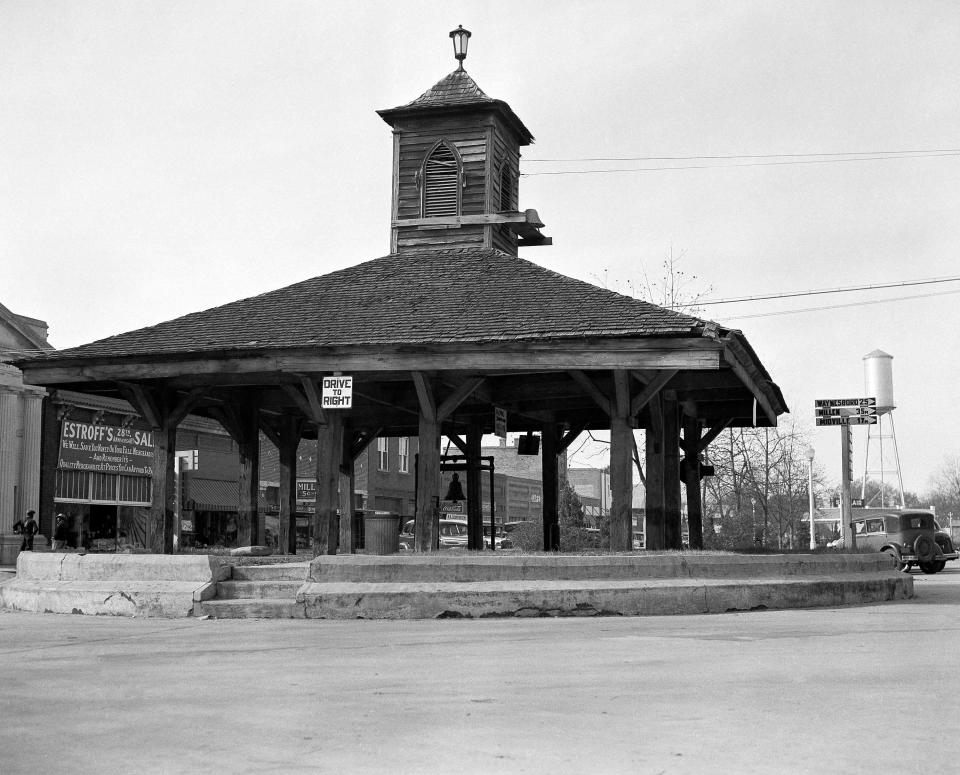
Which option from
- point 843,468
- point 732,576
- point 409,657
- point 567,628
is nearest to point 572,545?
point 843,468

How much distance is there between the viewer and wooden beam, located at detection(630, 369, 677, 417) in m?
14.7

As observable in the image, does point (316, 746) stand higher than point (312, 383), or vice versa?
point (312, 383)

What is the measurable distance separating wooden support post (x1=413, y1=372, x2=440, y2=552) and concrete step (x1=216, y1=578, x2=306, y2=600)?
2.17 meters

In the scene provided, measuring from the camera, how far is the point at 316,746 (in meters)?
5.52

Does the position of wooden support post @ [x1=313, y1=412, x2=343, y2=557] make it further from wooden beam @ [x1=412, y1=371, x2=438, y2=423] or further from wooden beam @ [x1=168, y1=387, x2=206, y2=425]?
wooden beam @ [x1=168, y1=387, x2=206, y2=425]

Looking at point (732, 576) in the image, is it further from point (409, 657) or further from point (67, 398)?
point (67, 398)

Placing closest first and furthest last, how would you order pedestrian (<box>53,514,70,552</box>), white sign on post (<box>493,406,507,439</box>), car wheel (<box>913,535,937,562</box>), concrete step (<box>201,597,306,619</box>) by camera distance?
concrete step (<box>201,597,306,619</box>), white sign on post (<box>493,406,507,439</box>), pedestrian (<box>53,514,70,552</box>), car wheel (<box>913,535,937,562</box>)

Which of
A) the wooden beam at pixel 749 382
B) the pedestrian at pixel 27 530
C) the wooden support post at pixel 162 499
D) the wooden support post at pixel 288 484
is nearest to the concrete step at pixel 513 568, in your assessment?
the wooden beam at pixel 749 382

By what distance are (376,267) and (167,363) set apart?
4.82 meters

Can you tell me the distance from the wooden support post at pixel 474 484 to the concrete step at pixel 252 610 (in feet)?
24.9

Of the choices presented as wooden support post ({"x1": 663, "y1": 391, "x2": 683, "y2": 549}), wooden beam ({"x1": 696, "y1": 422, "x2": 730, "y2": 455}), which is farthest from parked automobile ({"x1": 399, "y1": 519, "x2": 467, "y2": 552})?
wooden support post ({"x1": 663, "y1": 391, "x2": 683, "y2": 549})

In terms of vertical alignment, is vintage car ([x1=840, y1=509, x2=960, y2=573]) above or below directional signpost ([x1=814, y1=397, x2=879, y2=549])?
below

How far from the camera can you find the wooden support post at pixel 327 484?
16.1 meters

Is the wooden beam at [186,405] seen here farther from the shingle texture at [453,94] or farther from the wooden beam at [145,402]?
the shingle texture at [453,94]
